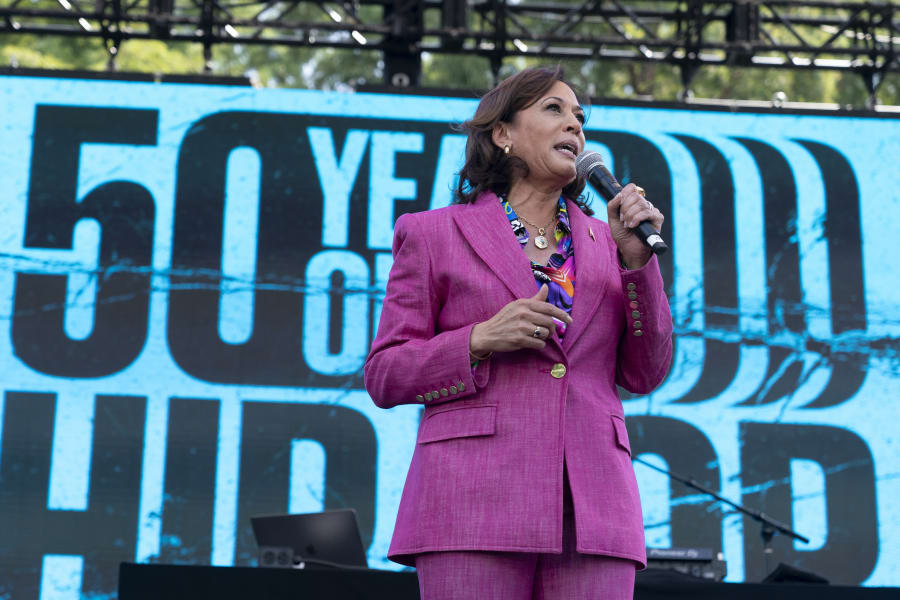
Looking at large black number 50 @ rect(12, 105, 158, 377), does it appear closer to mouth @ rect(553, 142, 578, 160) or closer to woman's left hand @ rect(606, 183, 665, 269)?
mouth @ rect(553, 142, 578, 160)

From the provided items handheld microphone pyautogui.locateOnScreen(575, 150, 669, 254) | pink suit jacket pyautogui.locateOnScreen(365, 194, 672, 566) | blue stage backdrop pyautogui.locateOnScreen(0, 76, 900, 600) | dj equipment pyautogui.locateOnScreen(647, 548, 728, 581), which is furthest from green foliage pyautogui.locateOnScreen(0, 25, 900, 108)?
pink suit jacket pyautogui.locateOnScreen(365, 194, 672, 566)

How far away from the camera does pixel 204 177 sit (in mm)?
5176

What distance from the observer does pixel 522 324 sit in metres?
1.62

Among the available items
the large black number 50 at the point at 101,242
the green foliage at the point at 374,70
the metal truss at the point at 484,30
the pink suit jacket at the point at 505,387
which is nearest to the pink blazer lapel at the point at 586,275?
the pink suit jacket at the point at 505,387

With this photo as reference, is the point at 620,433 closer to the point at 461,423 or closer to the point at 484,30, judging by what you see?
the point at 461,423

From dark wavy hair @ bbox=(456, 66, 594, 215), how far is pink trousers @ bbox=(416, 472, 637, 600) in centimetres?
66

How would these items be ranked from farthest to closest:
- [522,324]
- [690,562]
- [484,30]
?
[484,30], [690,562], [522,324]

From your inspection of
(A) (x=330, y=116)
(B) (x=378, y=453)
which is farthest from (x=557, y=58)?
(B) (x=378, y=453)

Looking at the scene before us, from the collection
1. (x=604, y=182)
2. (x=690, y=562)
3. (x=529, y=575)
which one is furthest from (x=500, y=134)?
(x=690, y=562)

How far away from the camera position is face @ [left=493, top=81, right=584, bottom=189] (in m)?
1.91

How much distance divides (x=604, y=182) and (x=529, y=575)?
700mm

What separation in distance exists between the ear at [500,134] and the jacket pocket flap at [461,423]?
0.57m

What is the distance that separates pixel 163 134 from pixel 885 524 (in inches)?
155

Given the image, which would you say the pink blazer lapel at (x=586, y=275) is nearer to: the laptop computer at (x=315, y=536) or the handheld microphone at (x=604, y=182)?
→ the handheld microphone at (x=604, y=182)
